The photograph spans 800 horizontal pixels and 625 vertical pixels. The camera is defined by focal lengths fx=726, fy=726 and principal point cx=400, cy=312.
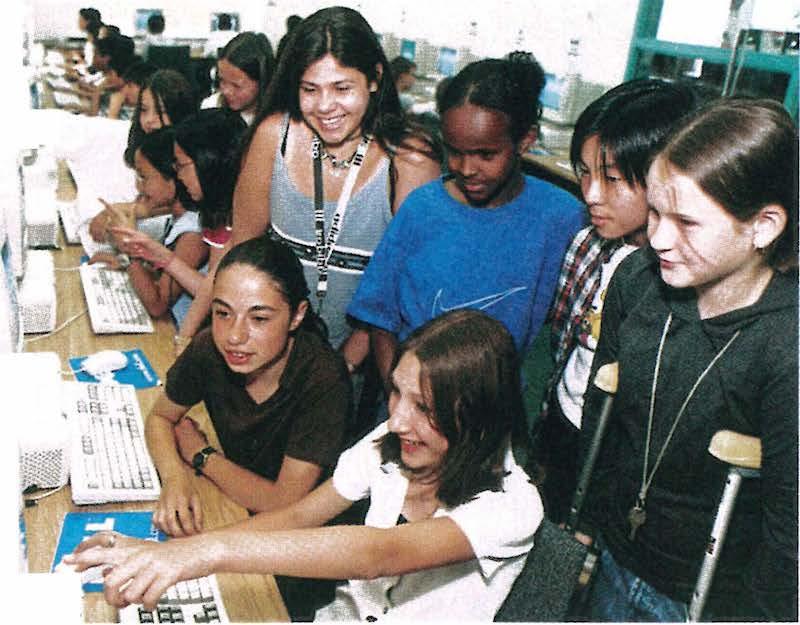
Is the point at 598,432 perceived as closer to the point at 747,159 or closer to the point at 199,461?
the point at 747,159

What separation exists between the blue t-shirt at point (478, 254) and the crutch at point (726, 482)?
0.50 m

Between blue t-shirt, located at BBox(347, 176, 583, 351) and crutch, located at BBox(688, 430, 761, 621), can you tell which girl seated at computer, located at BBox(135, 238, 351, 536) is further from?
crutch, located at BBox(688, 430, 761, 621)

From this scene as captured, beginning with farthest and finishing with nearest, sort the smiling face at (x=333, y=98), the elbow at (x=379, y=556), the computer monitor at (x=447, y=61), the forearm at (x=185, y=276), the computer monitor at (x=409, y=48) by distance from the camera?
the computer monitor at (x=409, y=48) → the computer monitor at (x=447, y=61) → the forearm at (x=185, y=276) → the smiling face at (x=333, y=98) → the elbow at (x=379, y=556)

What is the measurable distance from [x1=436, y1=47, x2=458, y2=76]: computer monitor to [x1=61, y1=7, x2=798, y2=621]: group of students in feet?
8.69

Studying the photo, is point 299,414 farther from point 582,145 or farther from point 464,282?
point 582,145

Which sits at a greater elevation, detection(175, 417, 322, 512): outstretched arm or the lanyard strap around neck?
the lanyard strap around neck

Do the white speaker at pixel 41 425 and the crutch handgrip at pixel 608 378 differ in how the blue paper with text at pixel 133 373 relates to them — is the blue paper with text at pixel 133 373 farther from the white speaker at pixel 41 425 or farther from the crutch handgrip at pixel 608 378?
the crutch handgrip at pixel 608 378

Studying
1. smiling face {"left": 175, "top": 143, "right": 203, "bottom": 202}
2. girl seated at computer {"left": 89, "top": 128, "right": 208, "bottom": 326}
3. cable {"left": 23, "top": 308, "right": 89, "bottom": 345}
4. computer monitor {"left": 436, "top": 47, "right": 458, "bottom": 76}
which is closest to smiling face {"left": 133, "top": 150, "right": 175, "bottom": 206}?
girl seated at computer {"left": 89, "top": 128, "right": 208, "bottom": 326}

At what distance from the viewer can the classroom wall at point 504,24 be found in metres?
2.09

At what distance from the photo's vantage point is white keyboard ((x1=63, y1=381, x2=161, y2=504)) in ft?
3.34

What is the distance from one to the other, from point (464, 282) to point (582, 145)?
0.97ft

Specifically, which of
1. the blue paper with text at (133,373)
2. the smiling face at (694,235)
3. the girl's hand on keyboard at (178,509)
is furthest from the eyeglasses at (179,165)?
the smiling face at (694,235)

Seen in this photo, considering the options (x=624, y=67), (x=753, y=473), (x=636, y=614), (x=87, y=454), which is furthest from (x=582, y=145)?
(x=624, y=67)

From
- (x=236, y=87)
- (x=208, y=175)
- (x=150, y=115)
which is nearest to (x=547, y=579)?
(x=208, y=175)
